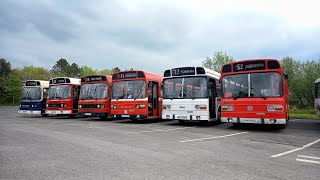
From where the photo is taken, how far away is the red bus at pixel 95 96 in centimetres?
1800

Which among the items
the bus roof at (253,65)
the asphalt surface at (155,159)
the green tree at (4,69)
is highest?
the green tree at (4,69)

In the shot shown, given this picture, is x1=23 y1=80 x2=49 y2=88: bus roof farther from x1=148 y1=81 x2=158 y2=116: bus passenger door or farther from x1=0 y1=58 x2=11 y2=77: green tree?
x1=0 y1=58 x2=11 y2=77: green tree

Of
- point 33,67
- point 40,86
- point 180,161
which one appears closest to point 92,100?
point 40,86

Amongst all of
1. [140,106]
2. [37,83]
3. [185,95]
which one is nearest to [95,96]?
[140,106]

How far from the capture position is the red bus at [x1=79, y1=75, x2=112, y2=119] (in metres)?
18.0

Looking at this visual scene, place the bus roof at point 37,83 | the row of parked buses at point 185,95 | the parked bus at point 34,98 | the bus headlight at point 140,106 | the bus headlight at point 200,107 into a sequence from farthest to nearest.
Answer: the bus roof at point 37,83 → the parked bus at point 34,98 → the bus headlight at point 140,106 → the bus headlight at point 200,107 → the row of parked buses at point 185,95

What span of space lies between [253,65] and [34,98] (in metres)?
17.3

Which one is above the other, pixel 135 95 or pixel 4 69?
pixel 4 69

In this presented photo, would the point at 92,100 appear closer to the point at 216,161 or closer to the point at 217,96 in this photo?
the point at 217,96

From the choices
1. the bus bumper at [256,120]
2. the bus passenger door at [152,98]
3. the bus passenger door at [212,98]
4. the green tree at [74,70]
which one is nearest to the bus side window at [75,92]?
the bus passenger door at [152,98]

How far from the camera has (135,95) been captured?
53.4 feet

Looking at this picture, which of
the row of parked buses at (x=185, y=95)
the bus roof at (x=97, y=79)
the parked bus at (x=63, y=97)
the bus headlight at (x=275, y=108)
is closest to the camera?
the bus headlight at (x=275, y=108)

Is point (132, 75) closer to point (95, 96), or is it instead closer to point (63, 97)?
point (95, 96)

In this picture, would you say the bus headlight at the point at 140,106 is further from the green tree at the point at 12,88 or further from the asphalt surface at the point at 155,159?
the green tree at the point at 12,88
